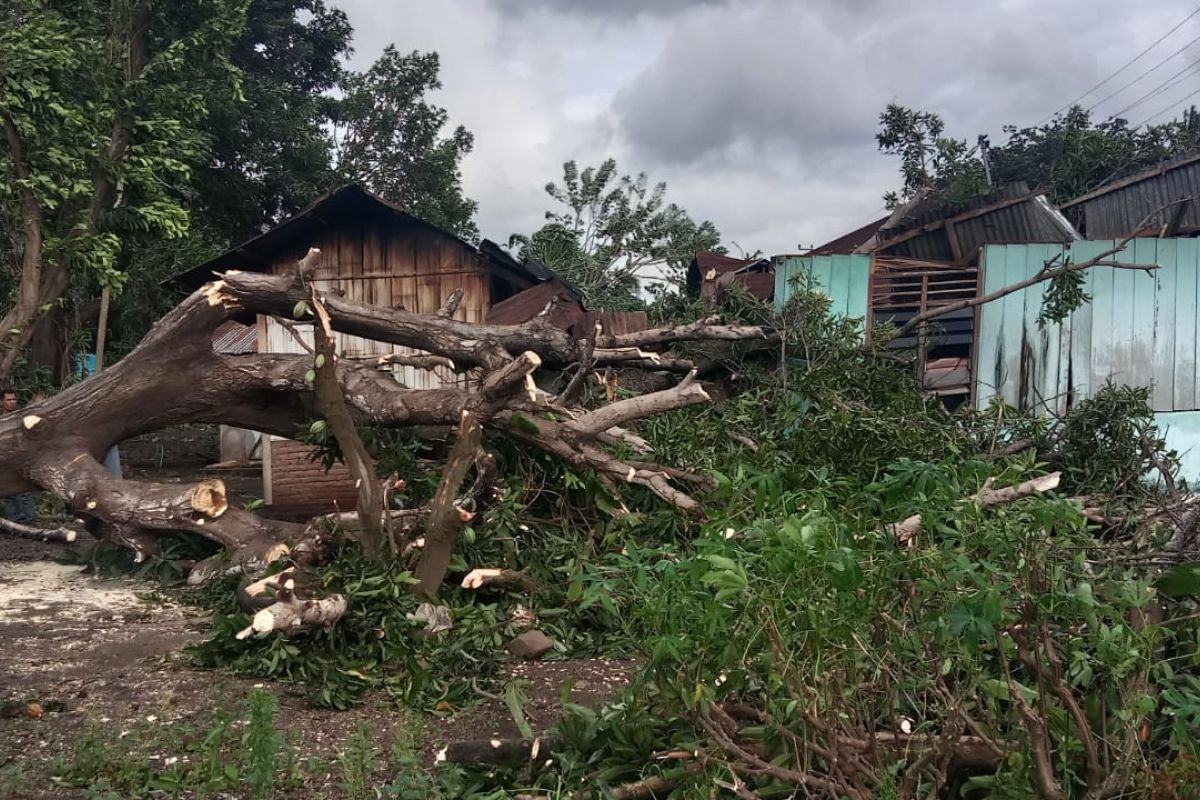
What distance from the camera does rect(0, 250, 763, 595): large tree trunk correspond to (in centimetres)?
526

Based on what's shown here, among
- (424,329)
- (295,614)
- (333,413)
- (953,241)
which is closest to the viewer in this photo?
(295,614)

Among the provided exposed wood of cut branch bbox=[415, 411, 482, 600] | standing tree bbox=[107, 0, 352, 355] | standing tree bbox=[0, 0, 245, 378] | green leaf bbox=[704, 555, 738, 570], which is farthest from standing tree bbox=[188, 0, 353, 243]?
green leaf bbox=[704, 555, 738, 570]

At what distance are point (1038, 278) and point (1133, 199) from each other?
268 inches

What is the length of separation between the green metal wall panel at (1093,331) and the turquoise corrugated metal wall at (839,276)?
3.08 feet

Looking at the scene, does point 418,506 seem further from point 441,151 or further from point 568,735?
point 441,151

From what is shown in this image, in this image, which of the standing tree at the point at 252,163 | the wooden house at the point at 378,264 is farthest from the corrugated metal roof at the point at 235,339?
the wooden house at the point at 378,264

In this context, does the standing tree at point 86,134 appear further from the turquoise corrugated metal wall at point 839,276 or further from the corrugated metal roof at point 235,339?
the turquoise corrugated metal wall at point 839,276

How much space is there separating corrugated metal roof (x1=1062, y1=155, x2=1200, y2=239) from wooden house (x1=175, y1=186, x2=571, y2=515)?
25.4 ft

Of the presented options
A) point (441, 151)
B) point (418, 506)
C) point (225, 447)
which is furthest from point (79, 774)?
point (441, 151)

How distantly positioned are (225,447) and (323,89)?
27.0 ft

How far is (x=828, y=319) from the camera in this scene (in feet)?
22.7

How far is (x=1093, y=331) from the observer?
23.2ft

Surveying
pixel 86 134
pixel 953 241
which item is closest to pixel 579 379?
pixel 953 241

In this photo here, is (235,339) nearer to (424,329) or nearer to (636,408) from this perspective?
(424,329)
